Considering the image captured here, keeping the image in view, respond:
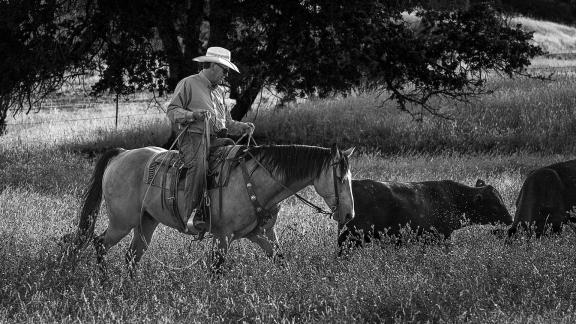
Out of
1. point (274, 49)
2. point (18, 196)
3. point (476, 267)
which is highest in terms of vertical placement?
point (274, 49)

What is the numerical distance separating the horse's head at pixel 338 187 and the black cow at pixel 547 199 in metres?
3.56

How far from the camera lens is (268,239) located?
8906mm

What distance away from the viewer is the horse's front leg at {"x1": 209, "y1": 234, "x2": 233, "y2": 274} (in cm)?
856

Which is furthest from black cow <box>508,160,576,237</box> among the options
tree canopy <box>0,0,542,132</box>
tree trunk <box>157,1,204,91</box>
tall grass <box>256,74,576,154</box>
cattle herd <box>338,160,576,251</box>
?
tall grass <box>256,74,576,154</box>

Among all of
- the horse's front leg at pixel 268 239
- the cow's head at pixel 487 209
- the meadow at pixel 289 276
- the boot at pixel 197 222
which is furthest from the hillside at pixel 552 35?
the boot at pixel 197 222

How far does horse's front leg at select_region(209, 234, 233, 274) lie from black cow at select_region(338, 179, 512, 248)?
192 centimetres

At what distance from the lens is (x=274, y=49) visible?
18.2 m

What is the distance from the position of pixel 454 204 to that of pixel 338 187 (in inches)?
129

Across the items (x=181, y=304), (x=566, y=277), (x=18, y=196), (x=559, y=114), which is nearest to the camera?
(x=181, y=304)

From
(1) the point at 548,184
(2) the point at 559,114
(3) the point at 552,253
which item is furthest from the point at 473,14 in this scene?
(3) the point at 552,253

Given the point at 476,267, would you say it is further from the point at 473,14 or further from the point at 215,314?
the point at 473,14

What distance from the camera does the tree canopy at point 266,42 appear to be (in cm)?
1759

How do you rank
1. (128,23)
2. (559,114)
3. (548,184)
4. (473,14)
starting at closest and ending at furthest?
(548,184) → (128,23) → (473,14) → (559,114)

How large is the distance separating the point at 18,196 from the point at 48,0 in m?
5.64
